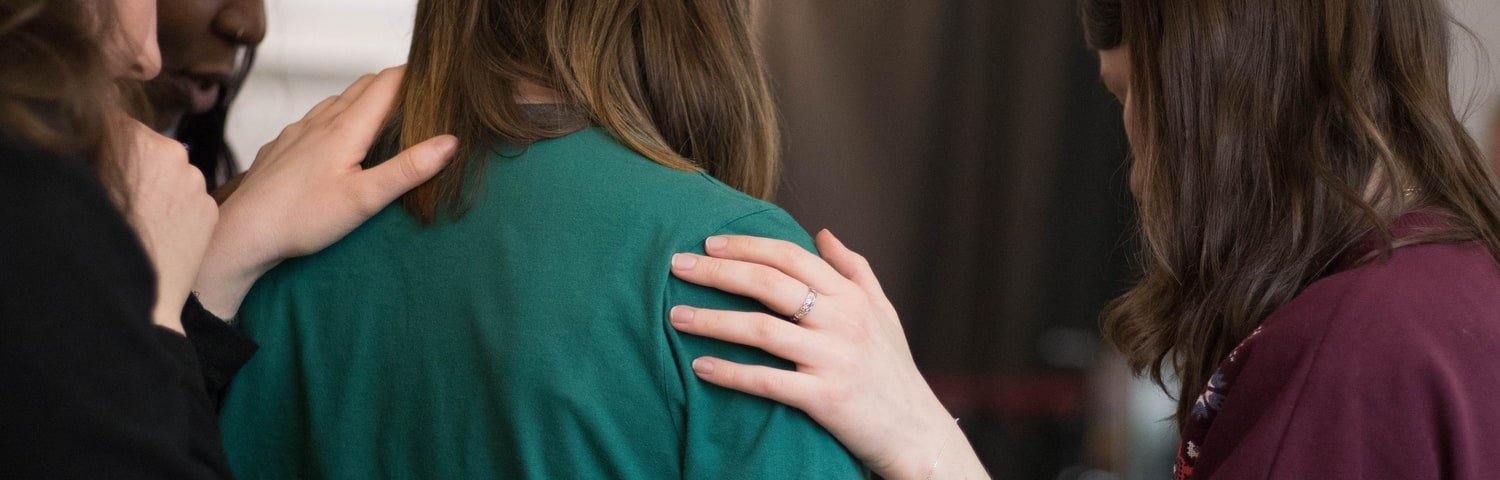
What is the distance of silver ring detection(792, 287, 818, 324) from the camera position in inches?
31.6

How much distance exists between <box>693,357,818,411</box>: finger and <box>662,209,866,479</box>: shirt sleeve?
0.01 m

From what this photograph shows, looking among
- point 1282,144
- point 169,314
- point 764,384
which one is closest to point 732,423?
point 764,384

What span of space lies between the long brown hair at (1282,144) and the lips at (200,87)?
96 cm

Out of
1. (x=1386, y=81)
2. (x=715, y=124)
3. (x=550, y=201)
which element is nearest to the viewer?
(x=550, y=201)

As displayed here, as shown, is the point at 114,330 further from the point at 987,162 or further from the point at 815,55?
the point at 987,162

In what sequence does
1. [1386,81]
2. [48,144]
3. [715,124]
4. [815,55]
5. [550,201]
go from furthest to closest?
1. [815,55]
2. [1386,81]
3. [715,124]
4. [550,201]
5. [48,144]

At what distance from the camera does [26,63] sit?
606 mm

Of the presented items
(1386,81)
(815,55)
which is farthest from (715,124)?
(815,55)

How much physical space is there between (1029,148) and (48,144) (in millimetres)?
1885

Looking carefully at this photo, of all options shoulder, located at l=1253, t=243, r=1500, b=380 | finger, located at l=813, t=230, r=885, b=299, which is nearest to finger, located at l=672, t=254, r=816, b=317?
finger, located at l=813, t=230, r=885, b=299

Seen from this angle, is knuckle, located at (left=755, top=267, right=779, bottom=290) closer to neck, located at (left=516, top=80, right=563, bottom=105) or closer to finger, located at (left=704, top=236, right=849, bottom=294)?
finger, located at (left=704, top=236, right=849, bottom=294)

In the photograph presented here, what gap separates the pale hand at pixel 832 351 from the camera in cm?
75

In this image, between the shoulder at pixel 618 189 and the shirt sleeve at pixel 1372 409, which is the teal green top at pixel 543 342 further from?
the shirt sleeve at pixel 1372 409

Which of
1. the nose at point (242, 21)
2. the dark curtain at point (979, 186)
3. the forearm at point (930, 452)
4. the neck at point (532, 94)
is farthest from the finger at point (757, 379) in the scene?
the dark curtain at point (979, 186)
